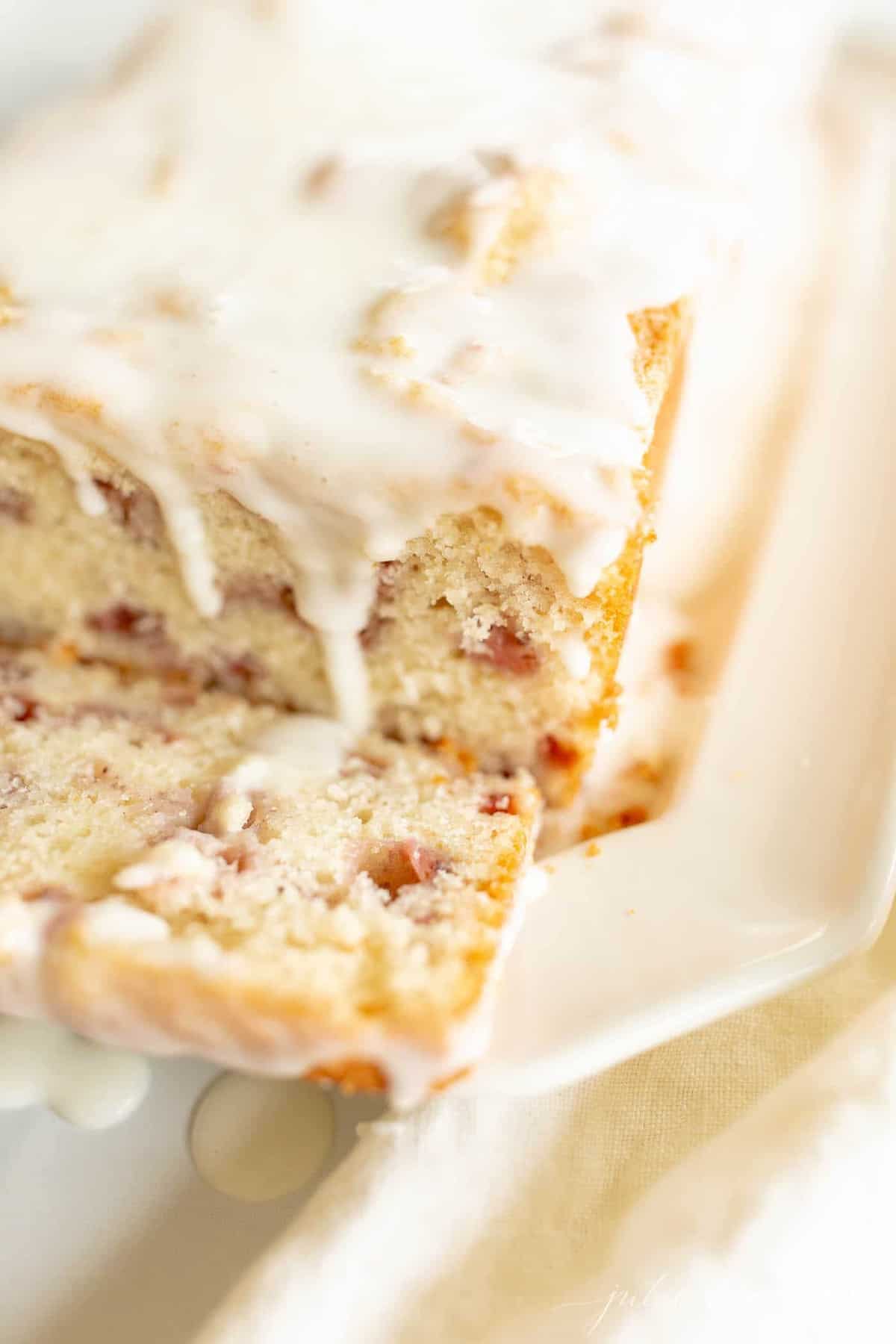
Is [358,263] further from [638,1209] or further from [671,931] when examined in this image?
[638,1209]

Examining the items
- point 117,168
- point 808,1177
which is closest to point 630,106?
point 117,168

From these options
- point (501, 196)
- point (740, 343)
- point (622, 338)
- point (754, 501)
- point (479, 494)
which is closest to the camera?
point (479, 494)

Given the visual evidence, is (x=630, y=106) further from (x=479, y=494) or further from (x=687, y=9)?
(x=479, y=494)

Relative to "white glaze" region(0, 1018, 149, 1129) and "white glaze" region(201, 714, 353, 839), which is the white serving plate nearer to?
"white glaze" region(0, 1018, 149, 1129)

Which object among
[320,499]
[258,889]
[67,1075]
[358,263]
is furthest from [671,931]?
[358,263]

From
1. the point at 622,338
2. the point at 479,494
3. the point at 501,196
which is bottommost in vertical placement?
the point at 479,494

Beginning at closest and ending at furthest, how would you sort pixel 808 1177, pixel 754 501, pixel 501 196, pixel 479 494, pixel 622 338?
pixel 808 1177, pixel 479 494, pixel 622 338, pixel 501 196, pixel 754 501

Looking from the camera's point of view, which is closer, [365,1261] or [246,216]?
[365,1261]
